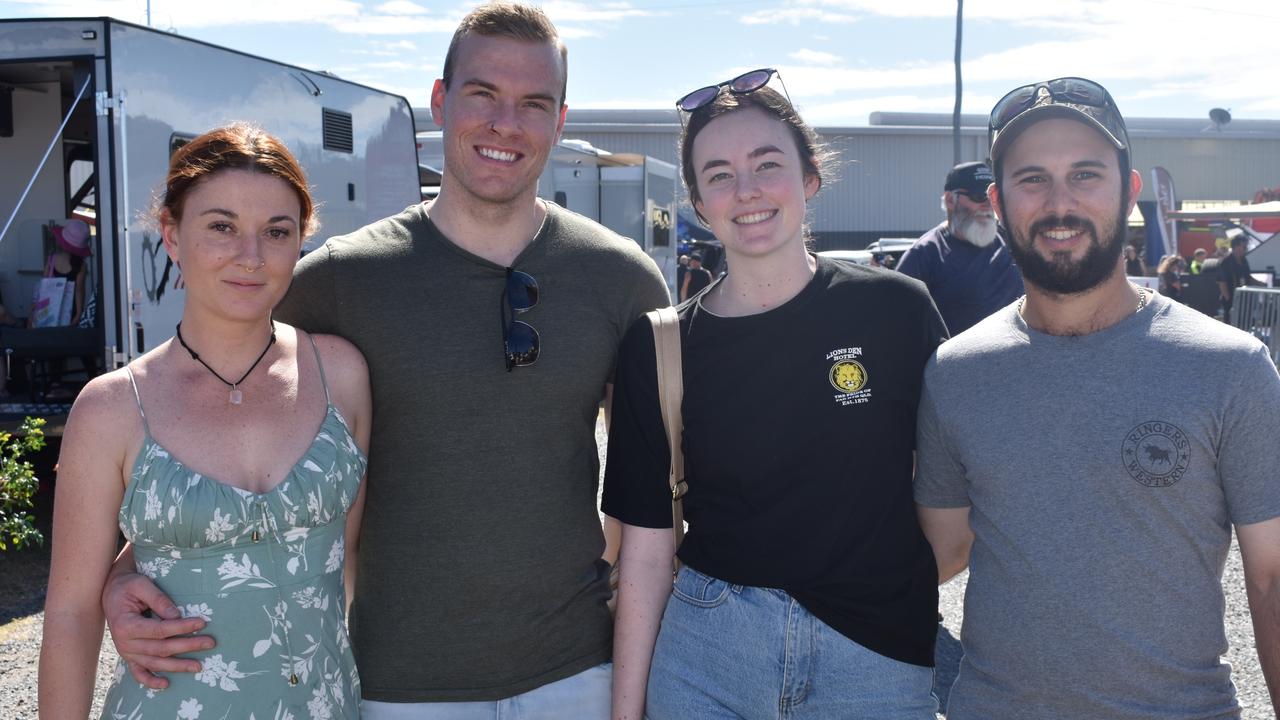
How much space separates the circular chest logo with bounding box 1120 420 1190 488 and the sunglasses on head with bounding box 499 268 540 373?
1.22 metres

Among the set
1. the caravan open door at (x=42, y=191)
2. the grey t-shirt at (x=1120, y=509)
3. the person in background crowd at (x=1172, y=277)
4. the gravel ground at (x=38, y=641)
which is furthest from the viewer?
the person in background crowd at (x=1172, y=277)

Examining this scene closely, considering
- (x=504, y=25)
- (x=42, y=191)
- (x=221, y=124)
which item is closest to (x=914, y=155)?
(x=42, y=191)

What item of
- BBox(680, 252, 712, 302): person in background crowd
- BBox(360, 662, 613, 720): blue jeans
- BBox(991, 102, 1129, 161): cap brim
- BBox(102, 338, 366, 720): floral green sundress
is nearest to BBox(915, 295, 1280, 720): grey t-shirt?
BBox(991, 102, 1129, 161): cap brim

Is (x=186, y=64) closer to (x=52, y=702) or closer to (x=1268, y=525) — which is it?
(x=52, y=702)

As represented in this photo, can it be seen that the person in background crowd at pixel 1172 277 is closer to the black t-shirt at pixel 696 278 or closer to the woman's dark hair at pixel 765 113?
the black t-shirt at pixel 696 278

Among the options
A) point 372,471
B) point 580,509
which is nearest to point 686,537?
point 580,509

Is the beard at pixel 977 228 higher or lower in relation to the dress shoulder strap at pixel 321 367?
higher

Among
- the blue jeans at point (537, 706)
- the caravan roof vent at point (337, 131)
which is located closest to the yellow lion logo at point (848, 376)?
the blue jeans at point (537, 706)

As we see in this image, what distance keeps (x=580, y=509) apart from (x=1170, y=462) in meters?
1.22

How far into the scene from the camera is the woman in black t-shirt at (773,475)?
2086mm

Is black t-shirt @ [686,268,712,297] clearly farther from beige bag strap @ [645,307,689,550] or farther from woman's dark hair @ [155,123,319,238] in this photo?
woman's dark hair @ [155,123,319,238]

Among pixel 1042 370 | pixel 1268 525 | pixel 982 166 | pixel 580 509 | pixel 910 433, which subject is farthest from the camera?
pixel 982 166

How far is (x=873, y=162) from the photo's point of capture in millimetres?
39812

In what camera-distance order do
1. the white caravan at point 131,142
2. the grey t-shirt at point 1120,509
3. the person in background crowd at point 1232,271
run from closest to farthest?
the grey t-shirt at point 1120,509
the white caravan at point 131,142
the person in background crowd at point 1232,271
